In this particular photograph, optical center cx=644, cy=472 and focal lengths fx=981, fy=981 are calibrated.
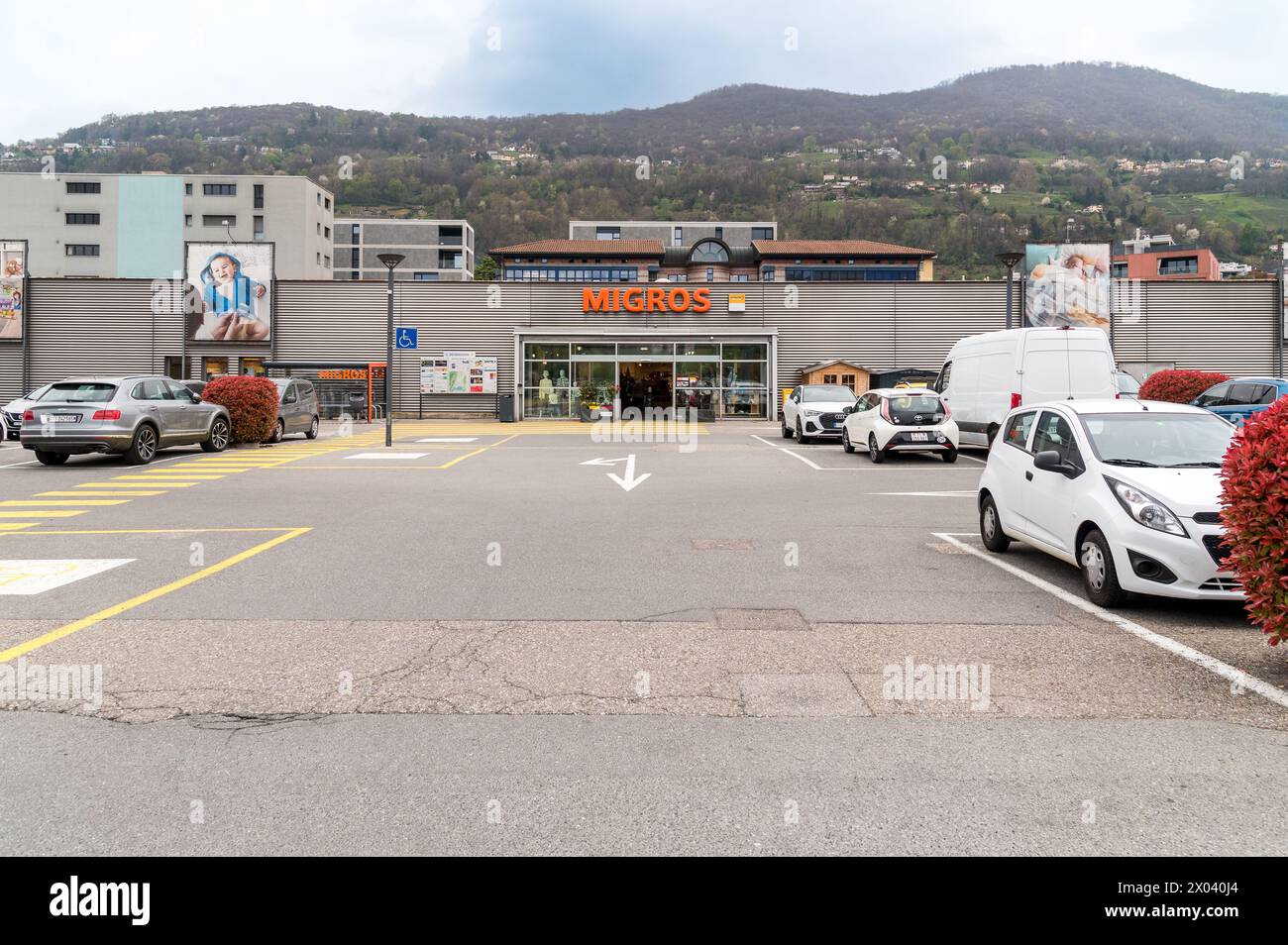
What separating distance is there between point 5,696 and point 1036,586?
7051 millimetres

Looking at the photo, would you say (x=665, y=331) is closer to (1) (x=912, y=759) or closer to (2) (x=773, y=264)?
(1) (x=912, y=759)

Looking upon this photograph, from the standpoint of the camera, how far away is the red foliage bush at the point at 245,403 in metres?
22.8

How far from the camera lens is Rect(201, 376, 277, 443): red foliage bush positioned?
22828 mm

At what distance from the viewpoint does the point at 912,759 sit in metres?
4.09

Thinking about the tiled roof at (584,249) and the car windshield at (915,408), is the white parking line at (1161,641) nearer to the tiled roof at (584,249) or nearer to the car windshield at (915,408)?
the car windshield at (915,408)

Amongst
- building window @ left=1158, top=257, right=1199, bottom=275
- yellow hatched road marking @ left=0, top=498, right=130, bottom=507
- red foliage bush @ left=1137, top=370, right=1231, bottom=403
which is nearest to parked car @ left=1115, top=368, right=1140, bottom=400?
red foliage bush @ left=1137, top=370, right=1231, bottom=403

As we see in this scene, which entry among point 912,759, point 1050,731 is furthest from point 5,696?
point 1050,731

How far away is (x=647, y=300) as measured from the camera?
41750mm

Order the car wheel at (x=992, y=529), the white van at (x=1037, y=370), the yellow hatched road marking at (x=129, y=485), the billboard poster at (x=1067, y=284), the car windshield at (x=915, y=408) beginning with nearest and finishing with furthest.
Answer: the car wheel at (x=992, y=529) < the yellow hatched road marking at (x=129, y=485) < the white van at (x=1037, y=370) < the car windshield at (x=915, y=408) < the billboard poster at (x=1067, y=284)

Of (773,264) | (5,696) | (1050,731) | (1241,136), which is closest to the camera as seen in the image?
(1050,731)

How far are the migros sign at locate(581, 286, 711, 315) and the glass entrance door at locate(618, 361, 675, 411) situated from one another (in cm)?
236

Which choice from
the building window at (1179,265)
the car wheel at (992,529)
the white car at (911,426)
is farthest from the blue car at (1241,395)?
the building window at (1179,265)

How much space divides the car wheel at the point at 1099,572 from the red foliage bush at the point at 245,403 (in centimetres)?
1992

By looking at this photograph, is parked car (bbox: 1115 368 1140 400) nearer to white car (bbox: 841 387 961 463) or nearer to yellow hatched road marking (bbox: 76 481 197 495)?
white car (bbox: 841 387 961 463)
